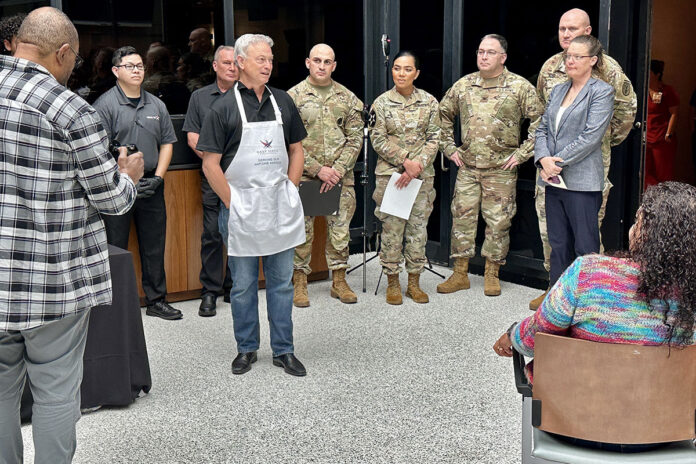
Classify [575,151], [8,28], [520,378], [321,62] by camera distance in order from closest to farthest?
[520,378]
[8,28]
[575,151]
[321,62]

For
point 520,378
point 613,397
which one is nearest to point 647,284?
point 613,397

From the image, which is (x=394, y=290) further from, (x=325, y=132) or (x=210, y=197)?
(x=210, y=197)

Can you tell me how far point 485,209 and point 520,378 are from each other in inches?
135

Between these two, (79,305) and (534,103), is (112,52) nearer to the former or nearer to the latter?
(534,103)

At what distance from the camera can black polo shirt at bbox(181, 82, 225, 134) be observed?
204 inches

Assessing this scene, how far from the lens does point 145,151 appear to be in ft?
16.3

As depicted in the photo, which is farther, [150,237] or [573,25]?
[150,237]

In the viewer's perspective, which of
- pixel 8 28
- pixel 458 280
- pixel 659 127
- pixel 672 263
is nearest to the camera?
pixel 672 263

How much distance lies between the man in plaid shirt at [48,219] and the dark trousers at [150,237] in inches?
99.1

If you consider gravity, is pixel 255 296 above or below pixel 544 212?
below

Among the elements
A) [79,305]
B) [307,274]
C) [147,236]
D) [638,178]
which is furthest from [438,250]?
[79,305]

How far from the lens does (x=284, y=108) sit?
405 cm

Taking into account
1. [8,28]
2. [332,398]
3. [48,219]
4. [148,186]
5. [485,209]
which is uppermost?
[8,28]

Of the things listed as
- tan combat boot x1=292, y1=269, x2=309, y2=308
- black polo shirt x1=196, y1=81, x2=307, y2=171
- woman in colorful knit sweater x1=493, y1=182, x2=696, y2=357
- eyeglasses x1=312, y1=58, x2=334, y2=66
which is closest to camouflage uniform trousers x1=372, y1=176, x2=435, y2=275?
tan combat boot x1=292, y1=269, x2=309, y2=308
